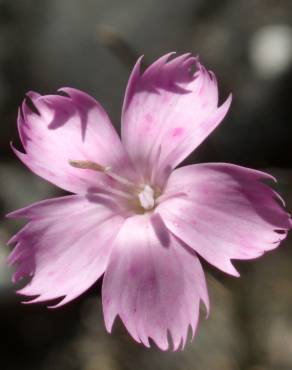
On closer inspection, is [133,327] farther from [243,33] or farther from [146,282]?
[243,33]

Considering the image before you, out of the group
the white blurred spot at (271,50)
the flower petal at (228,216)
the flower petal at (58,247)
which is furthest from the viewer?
the white blurred spot at (271,50)

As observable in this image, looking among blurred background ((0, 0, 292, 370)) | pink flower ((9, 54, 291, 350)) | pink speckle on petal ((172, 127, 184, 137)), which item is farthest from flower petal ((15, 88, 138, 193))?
blurred background ((0, 0, 292, 370))

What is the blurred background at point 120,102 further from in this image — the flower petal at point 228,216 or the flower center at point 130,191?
the flower petal at point 228,216

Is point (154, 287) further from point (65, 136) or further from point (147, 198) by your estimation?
point (65, 136)

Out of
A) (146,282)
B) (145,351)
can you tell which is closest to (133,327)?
(146,282)

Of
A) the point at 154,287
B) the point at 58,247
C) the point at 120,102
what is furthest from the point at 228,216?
the point at 120,102

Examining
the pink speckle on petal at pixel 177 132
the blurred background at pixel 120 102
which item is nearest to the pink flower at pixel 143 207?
the pink speckle on petal at pixel 177 132
